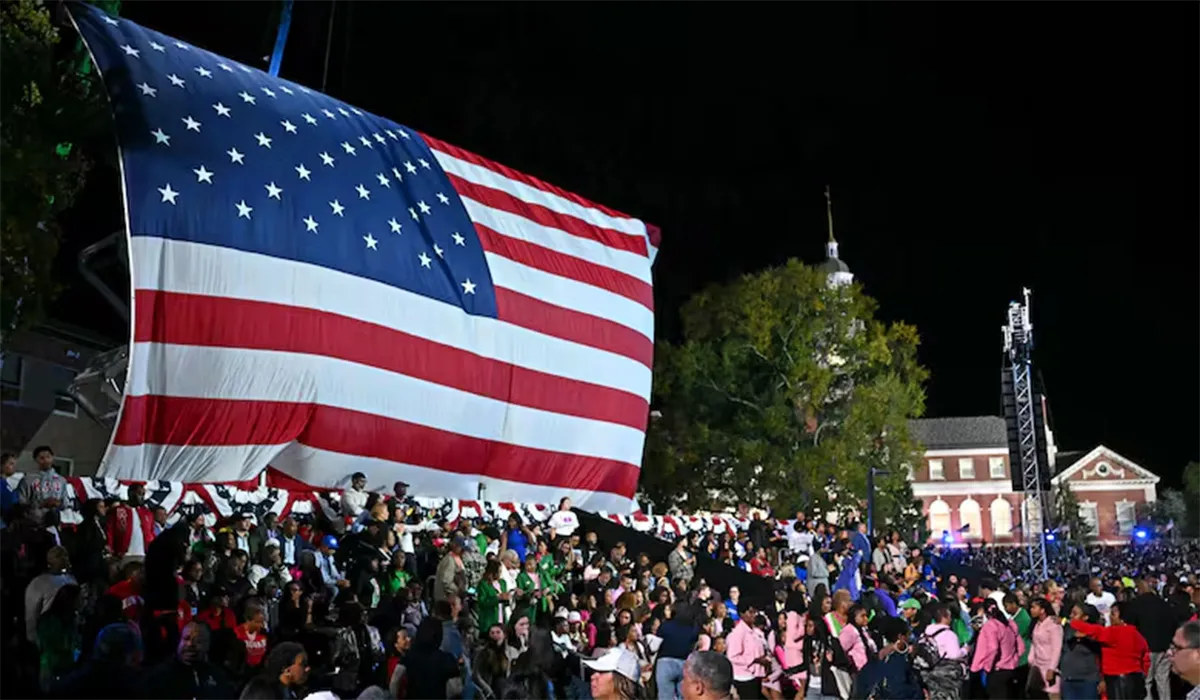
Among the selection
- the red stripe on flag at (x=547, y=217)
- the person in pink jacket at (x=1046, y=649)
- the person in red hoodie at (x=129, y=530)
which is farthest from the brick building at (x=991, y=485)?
the person in red hoodie at (x=129, y=530)

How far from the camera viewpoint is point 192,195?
16.4 m

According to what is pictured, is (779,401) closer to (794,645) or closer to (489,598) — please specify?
(794,645)

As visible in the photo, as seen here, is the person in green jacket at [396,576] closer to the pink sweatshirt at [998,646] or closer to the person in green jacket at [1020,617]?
the pink sweatshirt at [998,646]

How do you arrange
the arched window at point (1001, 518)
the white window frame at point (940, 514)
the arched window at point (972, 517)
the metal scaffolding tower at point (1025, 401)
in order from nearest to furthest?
the metal scaffolding tower at point (1025, 401)
the arched window at point (1001, 518)
the arched window at point (972, 517)
the white window frame at point (940, 514)

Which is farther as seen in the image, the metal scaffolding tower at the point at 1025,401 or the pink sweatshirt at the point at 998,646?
the metal scaffolding tower at the point at 1025,401

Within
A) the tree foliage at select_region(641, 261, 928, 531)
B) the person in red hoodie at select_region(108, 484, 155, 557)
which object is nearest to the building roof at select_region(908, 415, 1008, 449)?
the tree foliage at select_region(641, 261, 928, 531)

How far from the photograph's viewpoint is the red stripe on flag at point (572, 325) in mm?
21797

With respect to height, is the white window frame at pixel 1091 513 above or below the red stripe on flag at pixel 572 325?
above

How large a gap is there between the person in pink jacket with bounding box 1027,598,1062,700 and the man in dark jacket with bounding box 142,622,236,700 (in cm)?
872

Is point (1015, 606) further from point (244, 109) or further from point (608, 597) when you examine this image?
point (244, 109)

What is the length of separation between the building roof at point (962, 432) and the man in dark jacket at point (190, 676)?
91.0 metres

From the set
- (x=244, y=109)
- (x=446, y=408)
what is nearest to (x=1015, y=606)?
(x=446, y=408)

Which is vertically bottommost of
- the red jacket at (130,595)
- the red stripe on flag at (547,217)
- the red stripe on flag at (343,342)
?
the red jacket at (130,595)

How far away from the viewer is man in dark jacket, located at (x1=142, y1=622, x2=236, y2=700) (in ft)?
22.6
